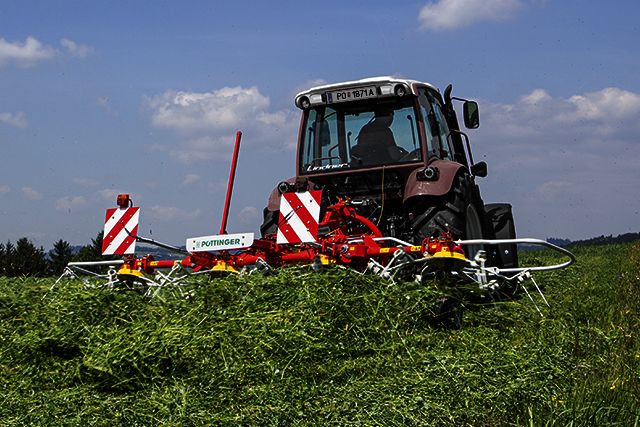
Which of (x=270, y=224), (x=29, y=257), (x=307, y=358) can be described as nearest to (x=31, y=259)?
(x=29, y=257)

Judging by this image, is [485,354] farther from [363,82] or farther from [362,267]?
[363,82]

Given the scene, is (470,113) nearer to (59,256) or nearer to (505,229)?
(505,229)

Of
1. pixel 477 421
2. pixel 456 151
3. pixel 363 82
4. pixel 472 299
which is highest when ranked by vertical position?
pixel 363 82

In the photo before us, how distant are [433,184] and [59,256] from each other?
1045cm

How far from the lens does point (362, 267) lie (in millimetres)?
5926

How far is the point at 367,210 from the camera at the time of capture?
7203 mm

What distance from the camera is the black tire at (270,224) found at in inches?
293

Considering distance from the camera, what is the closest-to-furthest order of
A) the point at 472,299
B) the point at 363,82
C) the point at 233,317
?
the point at 233,317 < the point at 472,299 < the point at 363,82

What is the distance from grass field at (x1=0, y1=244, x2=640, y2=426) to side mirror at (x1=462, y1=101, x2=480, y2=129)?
2651 millimetres

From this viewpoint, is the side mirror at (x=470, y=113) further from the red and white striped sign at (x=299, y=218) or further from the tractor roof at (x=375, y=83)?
the red and white striped sign at (x=299, y=218)

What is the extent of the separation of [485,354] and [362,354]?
27.0 inches

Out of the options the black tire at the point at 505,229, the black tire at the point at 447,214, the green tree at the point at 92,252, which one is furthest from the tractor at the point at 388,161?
the green tree at the point at 92,252

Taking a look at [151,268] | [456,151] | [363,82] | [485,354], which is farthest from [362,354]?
[456,151]

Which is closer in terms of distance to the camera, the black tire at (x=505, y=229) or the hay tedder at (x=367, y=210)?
the hay tedder at (x=367, y=210)
